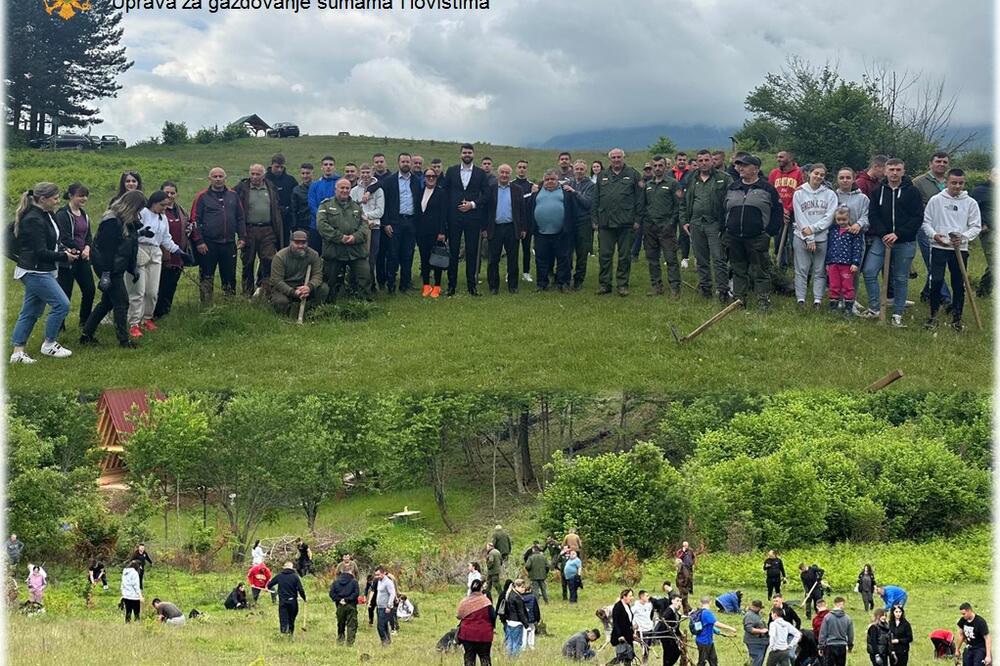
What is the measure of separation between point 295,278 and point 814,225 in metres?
9.34

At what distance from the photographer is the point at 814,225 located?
1723cm

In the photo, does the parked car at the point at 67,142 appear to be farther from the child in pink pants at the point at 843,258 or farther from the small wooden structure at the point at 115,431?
the child in pink pants at the point at 843,258

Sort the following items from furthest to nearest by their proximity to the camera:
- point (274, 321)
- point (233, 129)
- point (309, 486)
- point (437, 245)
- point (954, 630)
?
1. point (233, 129)
2. point (309, 486)
3. point (437, 245)
4. point (274, 321)
5. point (954, 630)

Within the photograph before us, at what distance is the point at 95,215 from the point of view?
3291 centimetres

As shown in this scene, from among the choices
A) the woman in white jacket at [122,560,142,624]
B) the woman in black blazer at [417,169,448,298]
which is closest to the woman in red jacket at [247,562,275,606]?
the woman in white jacket at [122,560,142,624]

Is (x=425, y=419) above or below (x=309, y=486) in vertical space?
above

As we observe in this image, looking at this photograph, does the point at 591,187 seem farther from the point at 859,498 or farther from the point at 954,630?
the point at 859,498

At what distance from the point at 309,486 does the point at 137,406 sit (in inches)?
290

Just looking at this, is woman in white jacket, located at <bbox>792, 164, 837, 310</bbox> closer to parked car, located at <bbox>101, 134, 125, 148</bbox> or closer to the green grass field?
the green grass field

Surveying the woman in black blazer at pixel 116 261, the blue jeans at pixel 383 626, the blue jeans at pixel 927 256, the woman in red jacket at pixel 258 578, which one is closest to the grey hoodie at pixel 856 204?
the blue jeans at pixel 927 256

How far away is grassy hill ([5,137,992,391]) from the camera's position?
14.6 m

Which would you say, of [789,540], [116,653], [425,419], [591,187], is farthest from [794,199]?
[425,419]

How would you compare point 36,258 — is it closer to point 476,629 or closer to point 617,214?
point 476,629

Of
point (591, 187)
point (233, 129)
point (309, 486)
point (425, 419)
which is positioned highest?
point (233, 129)
